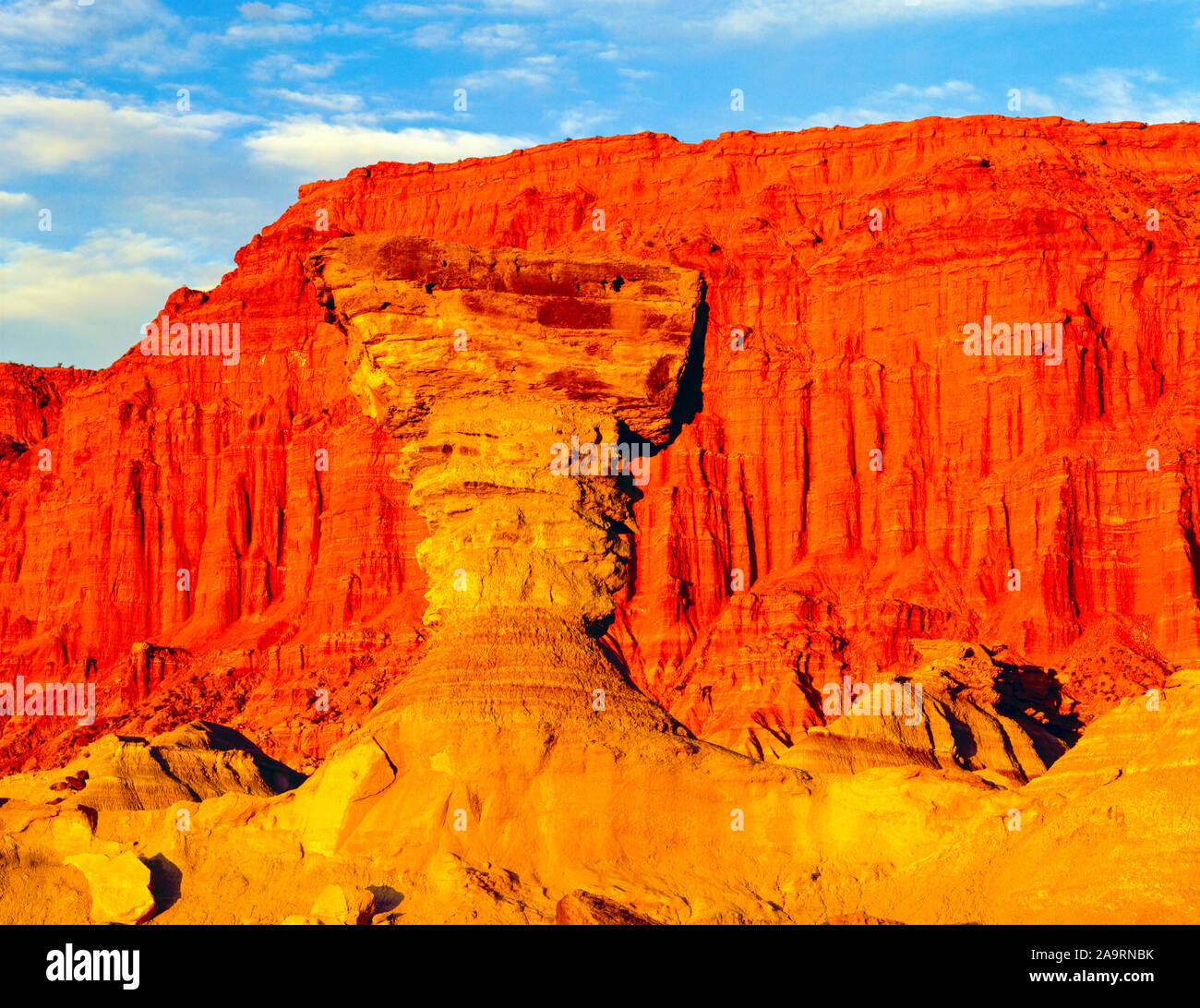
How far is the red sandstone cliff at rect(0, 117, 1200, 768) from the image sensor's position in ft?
319

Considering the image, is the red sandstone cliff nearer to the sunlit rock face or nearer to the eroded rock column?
the sunlit rock face

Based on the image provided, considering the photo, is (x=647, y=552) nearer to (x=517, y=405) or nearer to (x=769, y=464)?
(x=769, y=464)

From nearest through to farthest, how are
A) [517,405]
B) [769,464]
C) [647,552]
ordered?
[517,405] < [647,552] < [769,464]

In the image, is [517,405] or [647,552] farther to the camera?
[647,552]

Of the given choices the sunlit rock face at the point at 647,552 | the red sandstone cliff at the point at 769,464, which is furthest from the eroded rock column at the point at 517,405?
the red sandstone cliff at the point at 769,464

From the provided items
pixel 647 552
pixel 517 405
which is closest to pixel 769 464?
pixel 647 552

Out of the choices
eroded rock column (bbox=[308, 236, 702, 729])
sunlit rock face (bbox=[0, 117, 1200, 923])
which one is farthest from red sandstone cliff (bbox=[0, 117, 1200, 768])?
eroded rock column (bbox=[308, 236, 702, 729])

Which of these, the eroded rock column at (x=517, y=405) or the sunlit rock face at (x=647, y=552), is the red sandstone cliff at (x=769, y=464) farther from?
the eroded rock column at (x=517, y=405)

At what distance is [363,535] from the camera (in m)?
114

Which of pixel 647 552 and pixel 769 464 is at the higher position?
pixel 769 464

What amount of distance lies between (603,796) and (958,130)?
352 feet

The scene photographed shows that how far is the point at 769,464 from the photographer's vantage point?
11194cm

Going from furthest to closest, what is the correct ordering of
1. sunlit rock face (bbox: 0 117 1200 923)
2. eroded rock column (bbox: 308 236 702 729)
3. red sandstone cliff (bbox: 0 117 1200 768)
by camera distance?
1. red sandstone cliff (bbox: 0 117 1200 768)
2. eroded rock column (bbox: 308 236 702 729)
3. sunlit rock face (bbox: 0 117 1200 923)

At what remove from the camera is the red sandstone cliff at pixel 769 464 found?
9731cm
